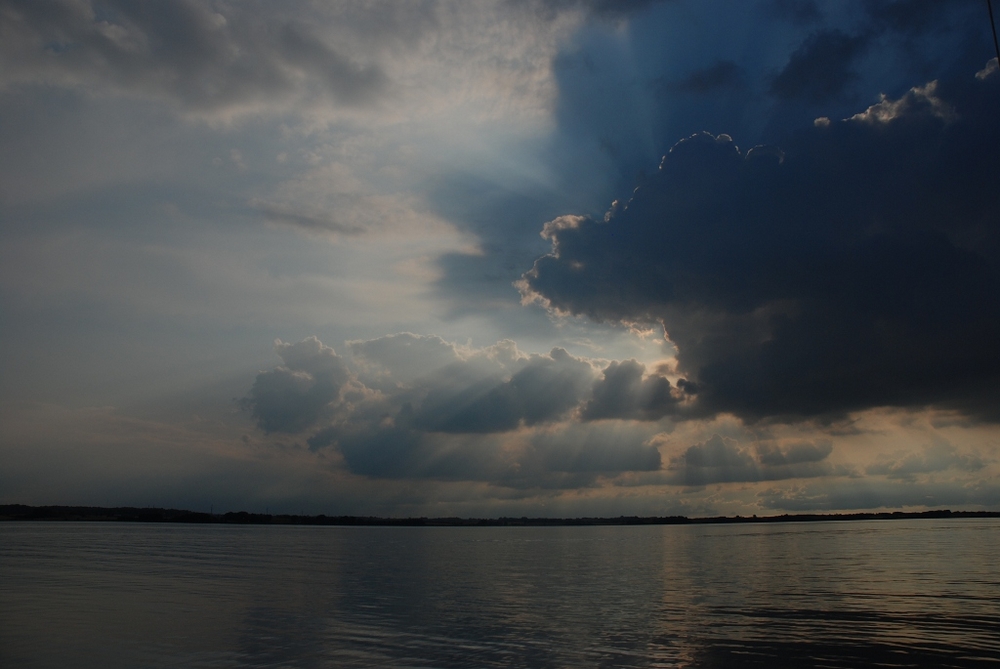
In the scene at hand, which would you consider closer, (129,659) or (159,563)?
(129,659)

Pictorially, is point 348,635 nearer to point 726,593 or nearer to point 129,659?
point 129,659

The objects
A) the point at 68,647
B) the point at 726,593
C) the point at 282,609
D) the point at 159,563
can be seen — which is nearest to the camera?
the point at 68,647

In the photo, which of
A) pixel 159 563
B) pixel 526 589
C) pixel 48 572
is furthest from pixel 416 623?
pixel 159 563

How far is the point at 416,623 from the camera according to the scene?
1735 inches

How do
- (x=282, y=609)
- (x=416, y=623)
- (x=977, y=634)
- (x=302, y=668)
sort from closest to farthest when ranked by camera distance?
(x=302, y=668)
(x=977, y=634)
(x=416, y=623)
(x=282, y=609)

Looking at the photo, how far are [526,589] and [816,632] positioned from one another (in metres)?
30.2

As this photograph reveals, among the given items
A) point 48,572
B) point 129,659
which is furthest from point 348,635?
point 48,572

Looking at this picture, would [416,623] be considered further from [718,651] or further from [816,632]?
[816,632]

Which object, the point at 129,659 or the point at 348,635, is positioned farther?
the point at 348,635

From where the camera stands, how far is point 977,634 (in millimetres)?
38094

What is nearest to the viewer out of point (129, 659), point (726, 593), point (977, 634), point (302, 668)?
point (302, 668)

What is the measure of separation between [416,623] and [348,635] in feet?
18.4

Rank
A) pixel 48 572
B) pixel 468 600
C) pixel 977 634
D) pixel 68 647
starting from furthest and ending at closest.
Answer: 1. pixel 48 572
2. pixel 468 600
3. pixel 977 634
4. pixel 68 647

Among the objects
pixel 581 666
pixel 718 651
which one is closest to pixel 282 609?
pixel 581 666
